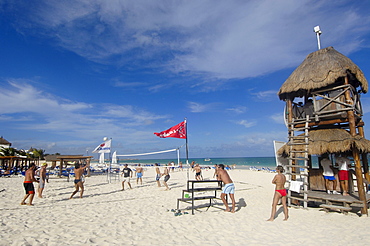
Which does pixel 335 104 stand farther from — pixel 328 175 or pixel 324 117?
pixel 328 175

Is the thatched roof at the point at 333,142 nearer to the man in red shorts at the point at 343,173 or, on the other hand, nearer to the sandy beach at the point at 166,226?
the man in red shorts at the point at 343,173

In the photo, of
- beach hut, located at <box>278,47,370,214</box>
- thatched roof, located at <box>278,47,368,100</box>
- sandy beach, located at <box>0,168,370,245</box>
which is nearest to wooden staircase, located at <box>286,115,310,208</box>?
beach hut, located at <box>278,47,370,214</box>

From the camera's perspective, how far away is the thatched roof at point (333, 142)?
7.15m

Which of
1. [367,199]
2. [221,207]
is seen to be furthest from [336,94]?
[221,207]

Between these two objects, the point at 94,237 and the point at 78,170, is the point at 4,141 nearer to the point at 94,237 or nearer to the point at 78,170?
the point at 78,170

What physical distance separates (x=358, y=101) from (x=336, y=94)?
1109 millimetres

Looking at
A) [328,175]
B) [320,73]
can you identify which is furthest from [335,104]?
[328,175]

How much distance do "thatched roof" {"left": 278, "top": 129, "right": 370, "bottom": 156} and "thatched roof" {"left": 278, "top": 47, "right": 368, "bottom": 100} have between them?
165 cm

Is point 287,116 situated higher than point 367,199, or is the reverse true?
point 287,116

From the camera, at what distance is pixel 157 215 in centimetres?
696

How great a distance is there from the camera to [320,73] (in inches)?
323

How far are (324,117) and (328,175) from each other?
213cm

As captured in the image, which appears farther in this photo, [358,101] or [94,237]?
[358,101]

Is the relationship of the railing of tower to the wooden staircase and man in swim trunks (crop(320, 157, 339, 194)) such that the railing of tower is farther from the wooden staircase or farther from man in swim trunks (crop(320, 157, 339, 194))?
man in swim trunks (crop(320, 157, 339, 194))
